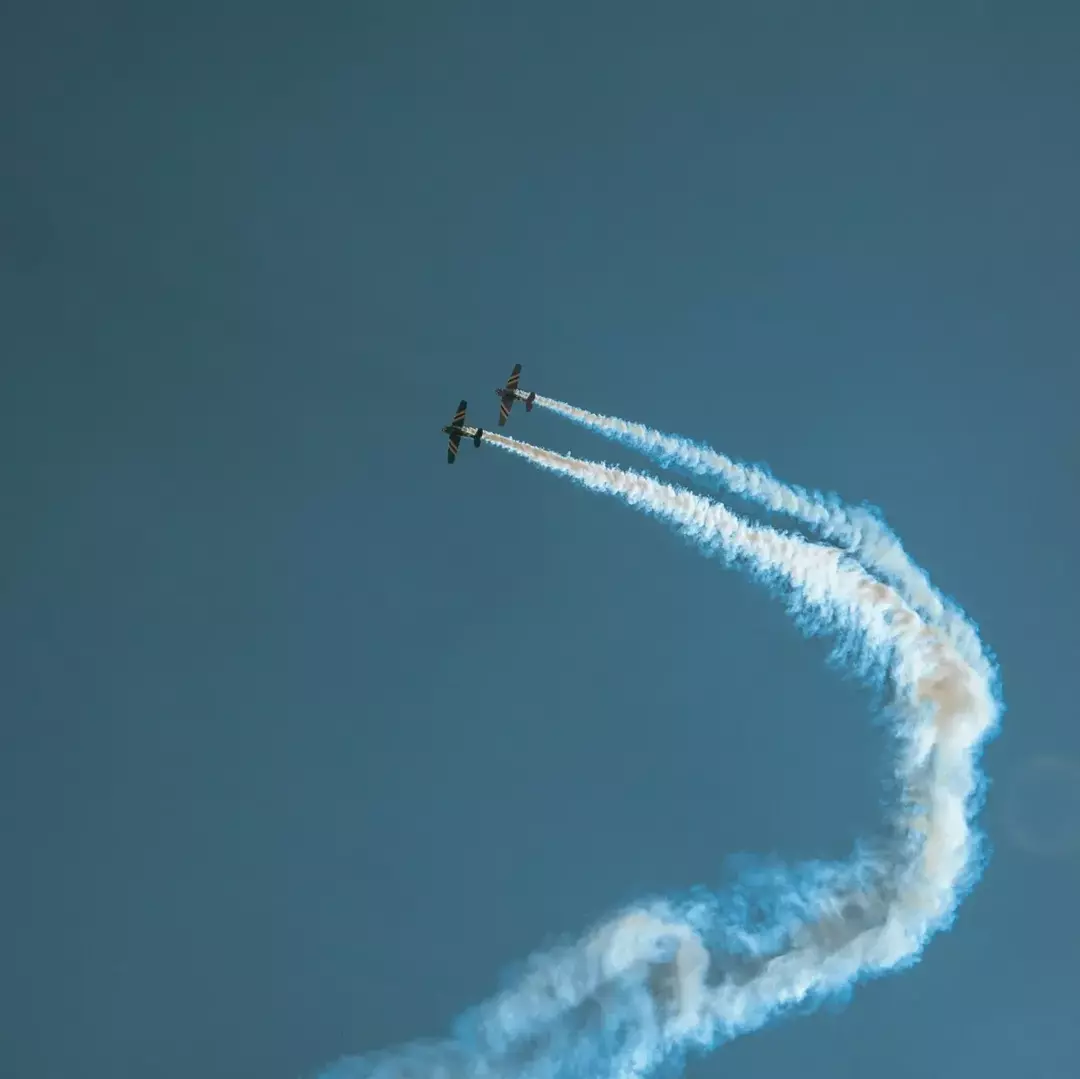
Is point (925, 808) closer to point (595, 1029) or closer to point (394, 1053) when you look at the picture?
point (595, 1029)

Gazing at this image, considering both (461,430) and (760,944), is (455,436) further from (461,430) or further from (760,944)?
(760,944)

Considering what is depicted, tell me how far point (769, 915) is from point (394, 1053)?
1485 cm

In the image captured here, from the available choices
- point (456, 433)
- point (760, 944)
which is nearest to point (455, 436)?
point (456, 433)

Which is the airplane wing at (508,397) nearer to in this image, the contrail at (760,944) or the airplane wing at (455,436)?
the airplane wing at (455,436)

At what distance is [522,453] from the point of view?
6650 cm

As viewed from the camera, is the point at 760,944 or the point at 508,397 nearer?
the point at 760,944

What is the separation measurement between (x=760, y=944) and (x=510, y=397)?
33.2 m

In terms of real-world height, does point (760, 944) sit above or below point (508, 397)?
below

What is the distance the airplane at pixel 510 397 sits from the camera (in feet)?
231

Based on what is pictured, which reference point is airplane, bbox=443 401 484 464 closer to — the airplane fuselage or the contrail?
the airplane fuselage

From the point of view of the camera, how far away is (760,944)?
47594 millimetres

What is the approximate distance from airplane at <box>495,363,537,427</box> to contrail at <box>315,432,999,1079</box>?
26.9m

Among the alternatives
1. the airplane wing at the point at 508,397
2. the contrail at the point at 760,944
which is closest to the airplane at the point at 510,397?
the airplane wing at the point at 508,397

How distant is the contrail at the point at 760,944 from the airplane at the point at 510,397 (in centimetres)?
2688
